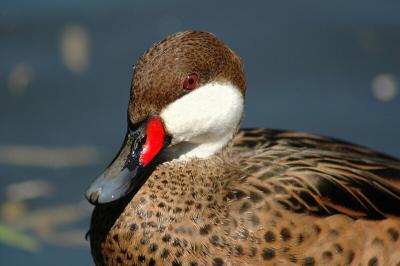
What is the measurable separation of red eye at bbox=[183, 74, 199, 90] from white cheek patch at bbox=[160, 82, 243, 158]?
0.08 feet

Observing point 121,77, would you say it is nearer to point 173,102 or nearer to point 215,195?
point 215,195

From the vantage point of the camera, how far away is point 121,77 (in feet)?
22.1

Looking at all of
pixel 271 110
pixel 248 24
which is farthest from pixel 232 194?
pixel 248 24

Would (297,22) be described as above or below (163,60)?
below

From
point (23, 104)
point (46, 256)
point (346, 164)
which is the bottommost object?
point (46, 256)

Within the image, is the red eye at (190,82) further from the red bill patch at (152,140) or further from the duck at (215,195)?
the red bill patch at (152,140)

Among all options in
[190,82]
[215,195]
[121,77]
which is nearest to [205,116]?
[190,82]

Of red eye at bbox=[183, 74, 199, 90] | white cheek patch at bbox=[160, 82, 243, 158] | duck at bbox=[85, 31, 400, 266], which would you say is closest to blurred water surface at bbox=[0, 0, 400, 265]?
duck at bbox=[85, 31, 400, 266]

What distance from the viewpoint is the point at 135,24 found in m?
7.03

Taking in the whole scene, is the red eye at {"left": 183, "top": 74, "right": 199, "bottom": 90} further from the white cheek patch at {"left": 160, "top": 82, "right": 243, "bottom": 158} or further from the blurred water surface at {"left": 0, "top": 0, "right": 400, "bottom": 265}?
the blurred water surface at {"left": 0, "top": 0, "right": 400, "bottom": 265}

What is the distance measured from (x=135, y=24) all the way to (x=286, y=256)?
3149 mm

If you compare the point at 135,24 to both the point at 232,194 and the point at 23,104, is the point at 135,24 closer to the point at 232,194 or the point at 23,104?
the point at 23,104

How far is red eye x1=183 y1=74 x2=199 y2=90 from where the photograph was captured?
13.3 feet

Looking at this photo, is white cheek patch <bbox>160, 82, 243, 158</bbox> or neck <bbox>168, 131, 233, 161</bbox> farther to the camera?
neck <bbox>168, 131, 233, 161</bbox>
